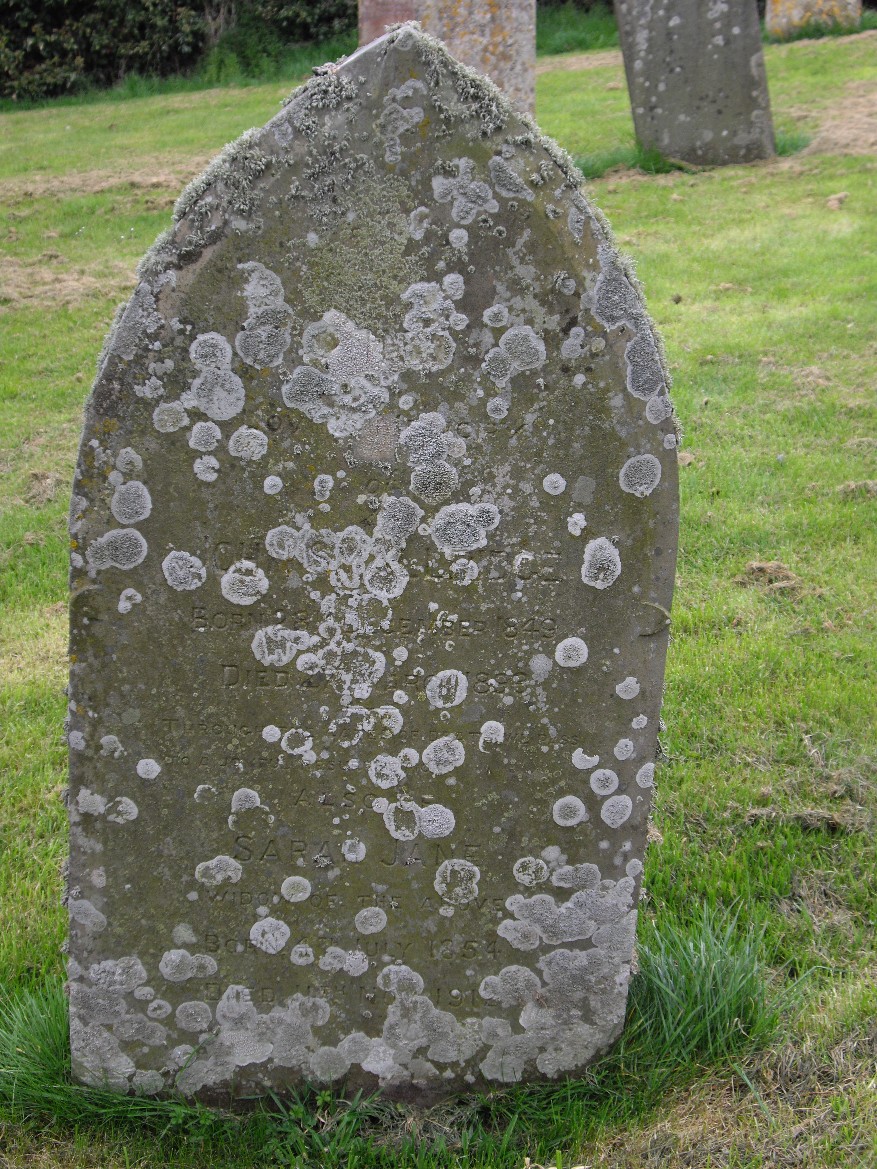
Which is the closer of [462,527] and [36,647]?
[462,527]

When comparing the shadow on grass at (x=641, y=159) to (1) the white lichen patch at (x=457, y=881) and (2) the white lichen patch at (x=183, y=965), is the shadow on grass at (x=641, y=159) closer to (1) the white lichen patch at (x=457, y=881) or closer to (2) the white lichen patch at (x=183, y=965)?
(1) the white lichen patch at (x=457, y=881)

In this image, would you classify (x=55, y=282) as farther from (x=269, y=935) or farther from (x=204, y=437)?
(x=269, y=935)

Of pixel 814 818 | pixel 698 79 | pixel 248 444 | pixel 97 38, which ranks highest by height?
pixel 97 38

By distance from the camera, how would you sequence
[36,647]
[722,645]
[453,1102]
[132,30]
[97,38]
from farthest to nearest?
[132,30]
[97,38]
[36,647]
[722,645]
[453,1102]

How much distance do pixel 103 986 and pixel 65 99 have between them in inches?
803

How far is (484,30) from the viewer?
382 inches

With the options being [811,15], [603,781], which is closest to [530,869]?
[603,781]

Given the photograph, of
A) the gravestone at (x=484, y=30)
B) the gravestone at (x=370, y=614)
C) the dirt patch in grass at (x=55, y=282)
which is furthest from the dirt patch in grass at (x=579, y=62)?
the gravestone at (x=370, y=614)

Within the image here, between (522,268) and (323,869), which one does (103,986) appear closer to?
(323,869)

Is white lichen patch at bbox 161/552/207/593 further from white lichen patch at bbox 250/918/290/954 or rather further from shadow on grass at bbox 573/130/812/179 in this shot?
shadow on grass at bbox 573/130/812/179

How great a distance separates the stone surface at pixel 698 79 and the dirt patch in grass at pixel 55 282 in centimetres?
543

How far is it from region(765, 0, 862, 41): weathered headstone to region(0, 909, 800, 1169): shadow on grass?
58.9 feet

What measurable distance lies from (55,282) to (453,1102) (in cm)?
814

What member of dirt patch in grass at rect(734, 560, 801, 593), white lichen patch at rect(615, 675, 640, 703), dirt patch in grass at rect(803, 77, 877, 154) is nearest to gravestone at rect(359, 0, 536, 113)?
dirt patch in grass at rect(803, 77, 877, 154)
